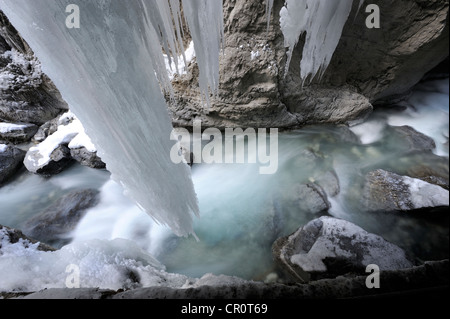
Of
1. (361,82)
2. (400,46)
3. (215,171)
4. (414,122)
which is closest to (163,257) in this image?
(215,171)

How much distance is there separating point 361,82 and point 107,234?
22.8 ft

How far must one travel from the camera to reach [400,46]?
4543mm

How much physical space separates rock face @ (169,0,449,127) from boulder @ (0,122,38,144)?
4097mm

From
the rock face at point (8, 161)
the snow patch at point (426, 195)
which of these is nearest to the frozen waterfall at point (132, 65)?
the snow patch at point (426, 195)

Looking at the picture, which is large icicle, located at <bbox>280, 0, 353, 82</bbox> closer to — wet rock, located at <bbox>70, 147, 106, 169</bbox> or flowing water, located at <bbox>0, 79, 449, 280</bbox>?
flowing water, located at <bbox>0, 79, 449, 280</bbox>

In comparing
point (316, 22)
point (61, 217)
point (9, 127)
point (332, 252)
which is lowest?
point (61, 217)

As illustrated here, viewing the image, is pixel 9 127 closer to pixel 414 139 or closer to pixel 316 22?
pixel 316 22

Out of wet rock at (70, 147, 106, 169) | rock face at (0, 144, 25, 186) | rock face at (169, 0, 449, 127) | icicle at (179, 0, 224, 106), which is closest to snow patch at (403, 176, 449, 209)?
rock face at (169, 0, 449, 127)

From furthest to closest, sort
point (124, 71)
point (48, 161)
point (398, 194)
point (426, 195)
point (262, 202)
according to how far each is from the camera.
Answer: point (48, 161)
point (262, 202)
point (398, 194)
point (426, 195)
point (124, 71)

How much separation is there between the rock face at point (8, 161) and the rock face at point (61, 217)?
5.34 feet

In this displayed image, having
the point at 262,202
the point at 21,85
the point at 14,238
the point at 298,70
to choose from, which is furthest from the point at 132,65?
the point at 21,85

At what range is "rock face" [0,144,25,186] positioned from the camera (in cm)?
438

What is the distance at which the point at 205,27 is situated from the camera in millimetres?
2402

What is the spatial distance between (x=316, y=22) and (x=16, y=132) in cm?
730
